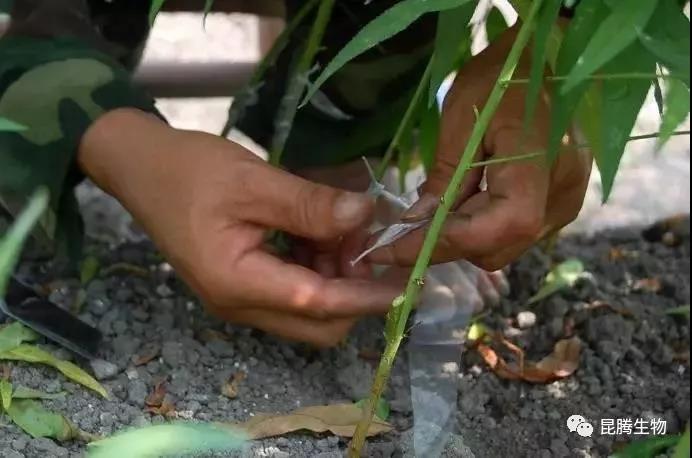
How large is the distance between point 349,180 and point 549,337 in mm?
267

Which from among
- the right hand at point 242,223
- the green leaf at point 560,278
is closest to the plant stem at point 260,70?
the right hand at point 242,223

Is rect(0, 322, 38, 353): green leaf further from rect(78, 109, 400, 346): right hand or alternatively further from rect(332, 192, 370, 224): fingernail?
rect(332, 192, 370, 224): fingernail

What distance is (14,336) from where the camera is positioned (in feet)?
2.57

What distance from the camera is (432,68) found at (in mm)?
649

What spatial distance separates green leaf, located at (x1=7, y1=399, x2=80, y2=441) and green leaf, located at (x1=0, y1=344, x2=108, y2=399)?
5 centimetres

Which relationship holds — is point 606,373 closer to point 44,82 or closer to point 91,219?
point 44,82

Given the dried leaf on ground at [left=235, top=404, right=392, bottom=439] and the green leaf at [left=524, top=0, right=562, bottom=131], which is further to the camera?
the dried leaf on ground at [left=235, top=404, right=392, bottom=439]

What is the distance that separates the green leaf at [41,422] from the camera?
2.27 feet

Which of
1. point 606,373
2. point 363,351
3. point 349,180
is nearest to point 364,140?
point 349,180

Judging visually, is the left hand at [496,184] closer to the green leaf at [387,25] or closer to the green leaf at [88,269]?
the green leaf at [387,25]

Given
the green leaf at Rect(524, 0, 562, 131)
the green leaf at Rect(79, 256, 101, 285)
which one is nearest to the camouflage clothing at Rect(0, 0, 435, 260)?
the green leaf at Rect(79, 256, 101, 285)

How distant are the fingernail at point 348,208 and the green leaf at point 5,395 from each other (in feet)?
0.83

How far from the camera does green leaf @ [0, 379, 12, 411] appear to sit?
2.30 feet

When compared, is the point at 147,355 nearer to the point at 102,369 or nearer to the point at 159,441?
the point at 102,369
